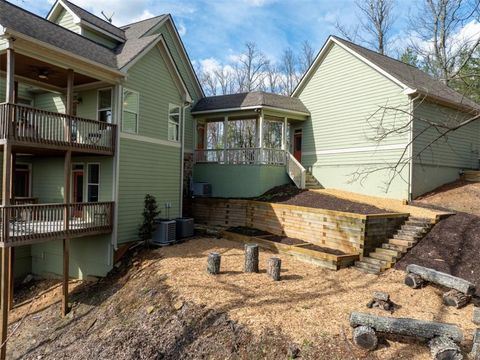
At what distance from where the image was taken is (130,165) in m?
11.8

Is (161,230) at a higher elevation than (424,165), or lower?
lower

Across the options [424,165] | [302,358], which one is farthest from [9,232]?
[424,165]

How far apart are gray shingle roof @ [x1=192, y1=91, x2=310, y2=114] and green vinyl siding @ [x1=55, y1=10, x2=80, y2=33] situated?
6368 millimetres

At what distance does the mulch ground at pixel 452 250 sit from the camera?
8.28 meters

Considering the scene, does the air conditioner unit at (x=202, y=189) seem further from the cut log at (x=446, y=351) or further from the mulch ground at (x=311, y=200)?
the cut log at (x=446, y=351)

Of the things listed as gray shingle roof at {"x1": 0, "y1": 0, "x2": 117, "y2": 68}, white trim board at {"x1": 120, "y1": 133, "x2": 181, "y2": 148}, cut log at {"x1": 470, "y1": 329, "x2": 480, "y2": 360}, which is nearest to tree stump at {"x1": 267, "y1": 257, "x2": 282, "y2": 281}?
cut log at {"x1": 470, "y1": 329, "x2": 480, "y2": 360}

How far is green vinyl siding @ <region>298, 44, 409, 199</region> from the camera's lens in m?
14.6

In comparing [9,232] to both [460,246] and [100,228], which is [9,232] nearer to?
[100,228]

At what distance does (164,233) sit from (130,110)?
442 cm

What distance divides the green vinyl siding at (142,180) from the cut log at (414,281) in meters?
8.53

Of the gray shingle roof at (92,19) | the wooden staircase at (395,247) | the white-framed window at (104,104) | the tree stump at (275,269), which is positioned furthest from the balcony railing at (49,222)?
the wooden staircase at (395,247)

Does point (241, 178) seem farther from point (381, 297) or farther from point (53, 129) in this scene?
point (381, 297)

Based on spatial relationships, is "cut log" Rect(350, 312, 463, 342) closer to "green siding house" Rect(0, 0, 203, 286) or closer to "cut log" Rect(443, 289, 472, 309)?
"cut log" Rect(443, 289, 472, 309)

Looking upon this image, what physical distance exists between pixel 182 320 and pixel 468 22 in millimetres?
8459
